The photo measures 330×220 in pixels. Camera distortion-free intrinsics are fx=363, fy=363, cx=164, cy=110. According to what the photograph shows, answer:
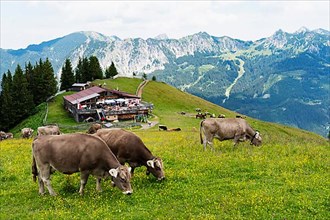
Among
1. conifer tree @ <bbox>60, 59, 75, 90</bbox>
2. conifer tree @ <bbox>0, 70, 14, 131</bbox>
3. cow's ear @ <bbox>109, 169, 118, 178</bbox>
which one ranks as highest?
cow's ear @ <bbox>109, 169, 118, 178</bbox>

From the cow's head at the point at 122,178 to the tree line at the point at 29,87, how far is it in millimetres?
90206

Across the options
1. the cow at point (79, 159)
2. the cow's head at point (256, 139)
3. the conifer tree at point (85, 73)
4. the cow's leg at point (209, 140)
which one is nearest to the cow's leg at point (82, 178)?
the cow at point (79, 159)

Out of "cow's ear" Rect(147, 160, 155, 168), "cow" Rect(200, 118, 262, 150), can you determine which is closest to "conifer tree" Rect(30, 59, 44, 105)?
"cow" Rect(200, 118, 262, 150)

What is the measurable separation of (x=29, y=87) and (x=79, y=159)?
10418 cm

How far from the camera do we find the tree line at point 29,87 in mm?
99312

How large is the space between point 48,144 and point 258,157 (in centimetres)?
1324

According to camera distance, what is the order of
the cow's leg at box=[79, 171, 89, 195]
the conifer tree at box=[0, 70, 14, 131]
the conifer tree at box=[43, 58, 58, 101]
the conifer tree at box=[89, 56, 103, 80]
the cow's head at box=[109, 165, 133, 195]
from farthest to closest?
the conifer tree at box=[89, 56, 103, 80], the conifer tree at box=[43, 58, 58, 101], the conifer tree at box=[0, 70, 14, 131], the cow's leg at box=[79, 171, 89, 195], the cow's head at box=[109, 165, 133, 195]

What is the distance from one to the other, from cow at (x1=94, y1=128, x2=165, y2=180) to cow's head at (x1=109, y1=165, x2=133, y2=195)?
266cm

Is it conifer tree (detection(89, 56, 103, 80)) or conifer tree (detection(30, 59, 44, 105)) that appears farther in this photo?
conifer tree (detection(89, 56, 103, 80))

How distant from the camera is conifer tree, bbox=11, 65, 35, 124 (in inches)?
3967

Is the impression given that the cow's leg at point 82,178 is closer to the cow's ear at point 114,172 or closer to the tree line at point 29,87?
the cow's ear at point 114,172

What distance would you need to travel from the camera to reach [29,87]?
11312cm

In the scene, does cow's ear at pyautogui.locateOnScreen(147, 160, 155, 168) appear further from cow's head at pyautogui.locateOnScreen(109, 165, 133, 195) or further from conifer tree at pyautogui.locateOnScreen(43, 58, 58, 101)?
conifer tree at pyautogui.locateOnScreen(43, 58, 58, 101)

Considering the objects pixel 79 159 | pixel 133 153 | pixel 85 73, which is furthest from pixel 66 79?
pixel 79 159
